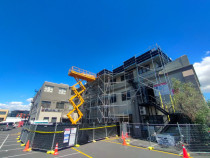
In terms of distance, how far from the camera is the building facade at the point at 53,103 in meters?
24.1

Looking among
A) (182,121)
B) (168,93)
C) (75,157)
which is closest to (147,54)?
(168,93)

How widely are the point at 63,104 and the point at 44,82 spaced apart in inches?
327

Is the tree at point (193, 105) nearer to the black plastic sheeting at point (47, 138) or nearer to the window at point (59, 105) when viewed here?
the black plastic sheeting at point (47, 138)

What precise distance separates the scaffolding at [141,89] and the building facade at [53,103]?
1141 centimetres

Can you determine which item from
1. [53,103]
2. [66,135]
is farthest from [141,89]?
[53,103]

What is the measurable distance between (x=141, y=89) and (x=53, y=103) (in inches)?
961

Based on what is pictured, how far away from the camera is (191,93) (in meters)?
7.97

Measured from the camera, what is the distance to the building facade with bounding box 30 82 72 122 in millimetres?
24109

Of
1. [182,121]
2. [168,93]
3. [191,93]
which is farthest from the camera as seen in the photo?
[168,93]

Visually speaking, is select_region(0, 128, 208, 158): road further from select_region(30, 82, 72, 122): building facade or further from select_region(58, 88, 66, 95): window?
select_region(58, 88, 66, 95): window

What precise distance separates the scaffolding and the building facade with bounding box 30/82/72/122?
11.4m

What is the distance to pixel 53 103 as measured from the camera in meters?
26.8

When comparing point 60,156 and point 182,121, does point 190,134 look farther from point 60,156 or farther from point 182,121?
point 60,156

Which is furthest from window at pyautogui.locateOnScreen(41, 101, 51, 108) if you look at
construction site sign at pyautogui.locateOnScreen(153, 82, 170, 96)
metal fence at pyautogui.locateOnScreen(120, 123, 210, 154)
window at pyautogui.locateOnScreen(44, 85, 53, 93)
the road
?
construction site sign at pyautogui.locateOnScreen(153, 82, 170, 96)
